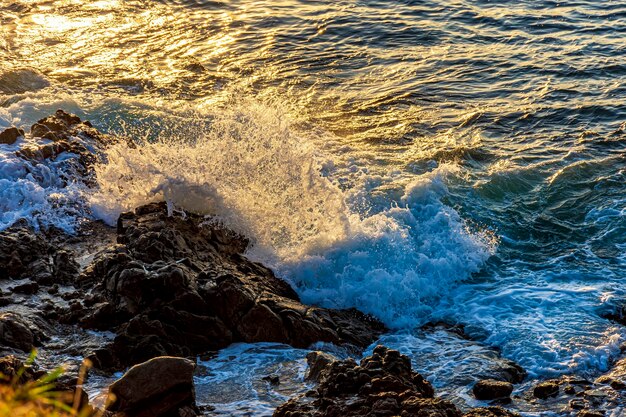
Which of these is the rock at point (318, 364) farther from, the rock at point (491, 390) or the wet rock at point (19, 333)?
the wet rock at point (19, 333)

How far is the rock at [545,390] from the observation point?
604 centimetres

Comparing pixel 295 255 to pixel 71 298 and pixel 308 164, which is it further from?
pixel 71 298

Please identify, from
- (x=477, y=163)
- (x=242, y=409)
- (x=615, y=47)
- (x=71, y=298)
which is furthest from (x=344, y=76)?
(x=242, y=409)

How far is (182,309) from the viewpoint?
6.59 m

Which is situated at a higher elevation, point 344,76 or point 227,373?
point 344,76

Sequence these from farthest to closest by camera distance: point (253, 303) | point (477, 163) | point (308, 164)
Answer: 1. point (477, 163)
2. point (308, 164)
3. point (253, 303)

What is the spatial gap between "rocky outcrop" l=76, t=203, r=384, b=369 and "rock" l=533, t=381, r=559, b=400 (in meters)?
1.66

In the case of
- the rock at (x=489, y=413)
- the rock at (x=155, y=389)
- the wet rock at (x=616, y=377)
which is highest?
the rock at (x=155, y=389)

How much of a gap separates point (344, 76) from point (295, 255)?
277 inches

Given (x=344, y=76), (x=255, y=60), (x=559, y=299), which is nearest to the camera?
(x=559, y=299)

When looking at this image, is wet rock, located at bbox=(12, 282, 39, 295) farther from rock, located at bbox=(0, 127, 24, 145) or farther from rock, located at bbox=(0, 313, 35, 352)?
rock, located at bbox=(0, 127, 24, 145)

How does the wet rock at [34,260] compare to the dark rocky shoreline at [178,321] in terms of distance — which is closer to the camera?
the dark rocky shoreline at [178,321]

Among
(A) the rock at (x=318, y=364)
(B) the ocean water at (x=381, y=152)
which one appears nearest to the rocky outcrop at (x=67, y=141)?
(B) the ocean water at (x=381, y=152)

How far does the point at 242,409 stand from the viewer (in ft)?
18.5
